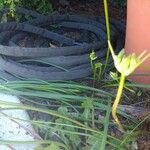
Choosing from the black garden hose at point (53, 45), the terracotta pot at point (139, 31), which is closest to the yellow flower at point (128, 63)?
the terracotta pot at point (139, 31)

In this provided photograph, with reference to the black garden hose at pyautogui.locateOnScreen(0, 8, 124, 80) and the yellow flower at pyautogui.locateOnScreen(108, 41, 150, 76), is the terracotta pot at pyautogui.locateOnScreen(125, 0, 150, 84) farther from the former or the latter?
the yellow flower at pyautogui.locateOnScreen(108, 41, 150, 76)

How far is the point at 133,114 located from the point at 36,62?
1.97ft

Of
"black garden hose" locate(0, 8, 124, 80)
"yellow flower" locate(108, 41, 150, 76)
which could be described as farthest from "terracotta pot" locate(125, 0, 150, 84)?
"yellow flower" locate(108, 41, 150, 76)

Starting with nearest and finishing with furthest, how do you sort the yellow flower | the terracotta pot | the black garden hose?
the yellow flower
the terracotta pot
the black garden hose

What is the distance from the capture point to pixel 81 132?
69.2 inches

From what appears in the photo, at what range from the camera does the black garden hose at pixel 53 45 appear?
211 cm

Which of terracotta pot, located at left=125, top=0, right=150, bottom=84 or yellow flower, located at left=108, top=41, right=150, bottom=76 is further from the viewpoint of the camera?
terracotta pot, located at left=125, top=0, right=150, bottom=84

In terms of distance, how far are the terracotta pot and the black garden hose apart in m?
0.23

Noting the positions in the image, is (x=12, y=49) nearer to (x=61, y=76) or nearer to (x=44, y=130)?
(x=61, y=76)

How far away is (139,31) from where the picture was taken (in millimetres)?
1976

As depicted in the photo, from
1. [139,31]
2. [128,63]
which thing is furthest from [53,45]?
[128,63]

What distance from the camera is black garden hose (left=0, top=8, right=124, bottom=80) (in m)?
2.11

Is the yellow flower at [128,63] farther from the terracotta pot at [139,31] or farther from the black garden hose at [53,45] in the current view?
the black garden hose at [53,45]

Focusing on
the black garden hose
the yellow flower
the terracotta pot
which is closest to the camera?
the yellow flower
